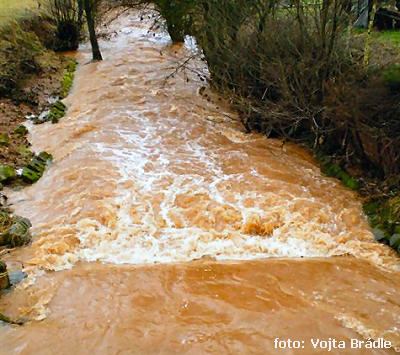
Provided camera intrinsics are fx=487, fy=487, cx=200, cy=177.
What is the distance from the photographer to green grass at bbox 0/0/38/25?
63.5ft

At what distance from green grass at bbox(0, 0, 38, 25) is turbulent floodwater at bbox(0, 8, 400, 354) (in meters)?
8.26

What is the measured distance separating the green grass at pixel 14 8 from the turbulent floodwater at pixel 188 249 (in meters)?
8.26

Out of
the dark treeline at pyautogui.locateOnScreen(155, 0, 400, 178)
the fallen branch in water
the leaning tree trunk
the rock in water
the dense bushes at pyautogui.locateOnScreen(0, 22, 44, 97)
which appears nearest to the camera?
the fallen branch in water

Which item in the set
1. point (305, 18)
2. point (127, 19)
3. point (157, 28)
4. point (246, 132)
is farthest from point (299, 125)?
point (127, 19)

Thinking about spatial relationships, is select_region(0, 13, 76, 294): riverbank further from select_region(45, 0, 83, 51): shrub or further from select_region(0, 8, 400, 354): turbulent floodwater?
select_region(45, 0, 83, 51): shrub

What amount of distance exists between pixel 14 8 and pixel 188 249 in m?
16.9

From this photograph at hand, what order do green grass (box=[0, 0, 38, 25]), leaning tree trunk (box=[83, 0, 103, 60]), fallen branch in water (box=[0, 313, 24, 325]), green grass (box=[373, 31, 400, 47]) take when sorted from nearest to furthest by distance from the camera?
fallen branch in water (box=[0, 313, 24, 325]), green grass (box=[373, 31, 400, 47]), green grass (box=[0, 0, 38, 25]), leaning tree trunk (box=[83, 0, 103, 60])

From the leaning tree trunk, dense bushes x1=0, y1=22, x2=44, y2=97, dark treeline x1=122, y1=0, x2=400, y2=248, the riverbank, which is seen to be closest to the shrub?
the riverbank

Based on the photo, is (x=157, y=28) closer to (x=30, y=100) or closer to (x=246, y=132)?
(x=30, y=100)

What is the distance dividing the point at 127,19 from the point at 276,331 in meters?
24.4

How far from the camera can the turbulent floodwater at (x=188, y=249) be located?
643 centimetres

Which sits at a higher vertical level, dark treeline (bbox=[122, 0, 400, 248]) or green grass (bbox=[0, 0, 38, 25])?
green grass (bbox=[0, 0, 38, 25])

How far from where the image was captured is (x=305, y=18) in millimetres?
12250

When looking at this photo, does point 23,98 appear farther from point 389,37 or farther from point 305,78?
point 389,37
